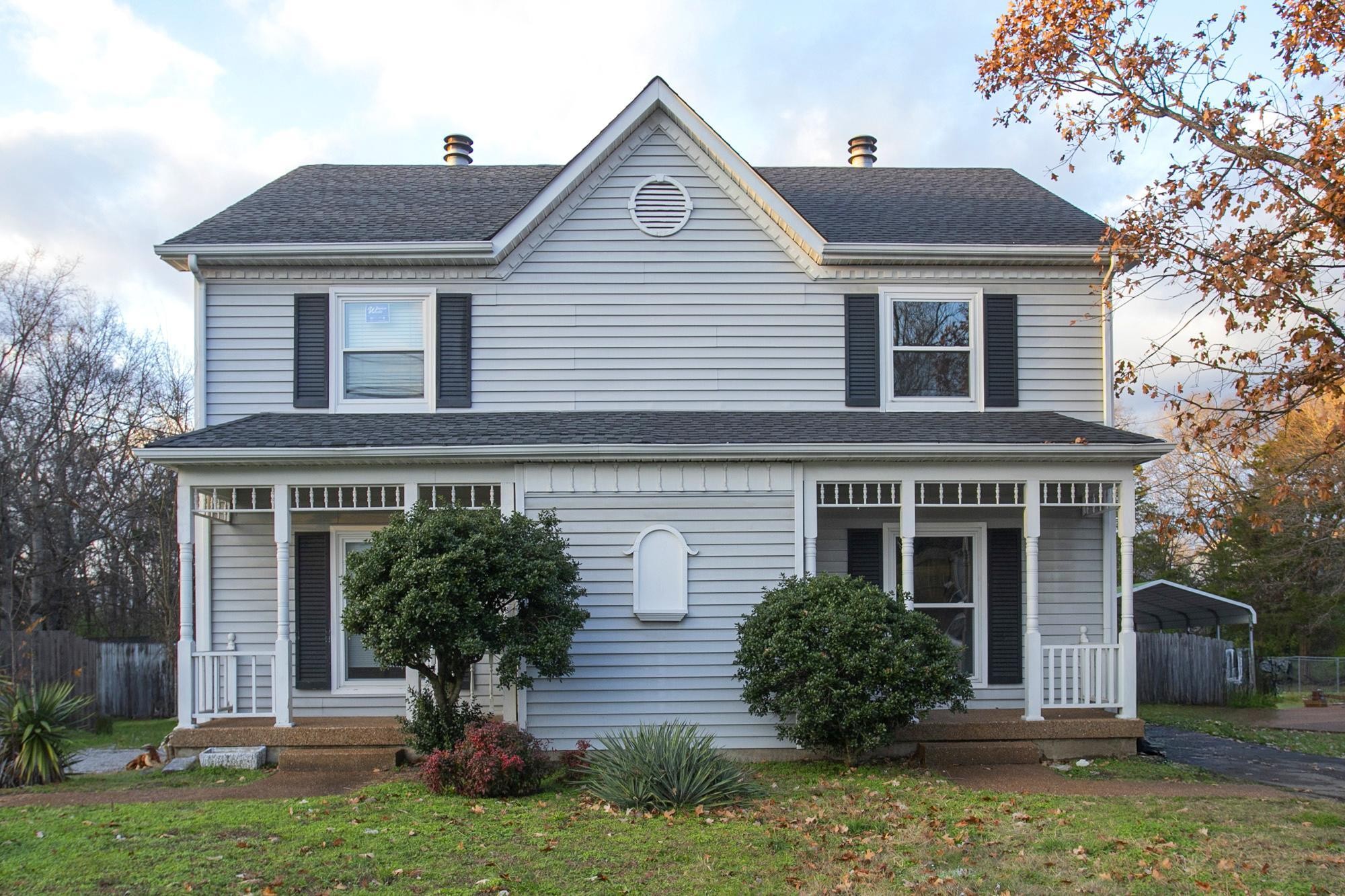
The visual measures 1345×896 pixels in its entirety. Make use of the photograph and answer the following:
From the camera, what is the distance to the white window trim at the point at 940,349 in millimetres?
13000

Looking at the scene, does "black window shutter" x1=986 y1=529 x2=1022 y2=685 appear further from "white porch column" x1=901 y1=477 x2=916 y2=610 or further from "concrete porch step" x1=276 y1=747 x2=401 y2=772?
"concrete porch step" x1=276 y1=747 x2=401 y2=772

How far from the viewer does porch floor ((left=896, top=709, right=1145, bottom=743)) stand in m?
11.4

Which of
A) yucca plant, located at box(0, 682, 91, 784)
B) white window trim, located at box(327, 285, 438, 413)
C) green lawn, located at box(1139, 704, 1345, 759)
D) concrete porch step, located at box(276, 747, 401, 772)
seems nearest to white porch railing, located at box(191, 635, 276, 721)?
concrete porch step, located at box(276, 747, 401, 772)

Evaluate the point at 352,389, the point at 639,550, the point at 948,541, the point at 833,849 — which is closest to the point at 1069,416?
the point at 948,541

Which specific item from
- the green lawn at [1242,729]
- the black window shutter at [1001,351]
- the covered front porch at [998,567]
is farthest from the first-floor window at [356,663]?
the green lawn at [1242,729]

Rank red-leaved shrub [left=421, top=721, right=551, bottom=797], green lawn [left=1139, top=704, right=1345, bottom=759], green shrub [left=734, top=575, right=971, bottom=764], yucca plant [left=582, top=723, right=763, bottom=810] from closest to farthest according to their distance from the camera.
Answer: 1. yucca plant [left=582, top=723, right=763, bottom=810]
2. red-leaved shrub [left=421, top=721, right=551, bottom=797]
3. green shrub [left=734, top=575, right=971, bottom=764]
4. green lawn [left=1139, top=704, right=1345, bottom=759]

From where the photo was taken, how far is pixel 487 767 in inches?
363

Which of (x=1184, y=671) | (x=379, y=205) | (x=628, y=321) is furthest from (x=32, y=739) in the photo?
(x=1184, y=671)

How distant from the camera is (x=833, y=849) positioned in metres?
7.46

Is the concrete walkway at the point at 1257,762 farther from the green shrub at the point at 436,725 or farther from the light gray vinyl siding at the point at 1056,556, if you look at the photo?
the green shrub at the point at 436,725

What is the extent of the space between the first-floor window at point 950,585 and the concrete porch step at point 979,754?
1.46 meters

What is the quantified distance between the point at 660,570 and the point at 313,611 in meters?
4.32

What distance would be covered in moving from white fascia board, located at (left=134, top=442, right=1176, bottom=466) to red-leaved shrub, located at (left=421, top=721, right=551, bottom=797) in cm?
313

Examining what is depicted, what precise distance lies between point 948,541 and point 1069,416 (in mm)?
2165
